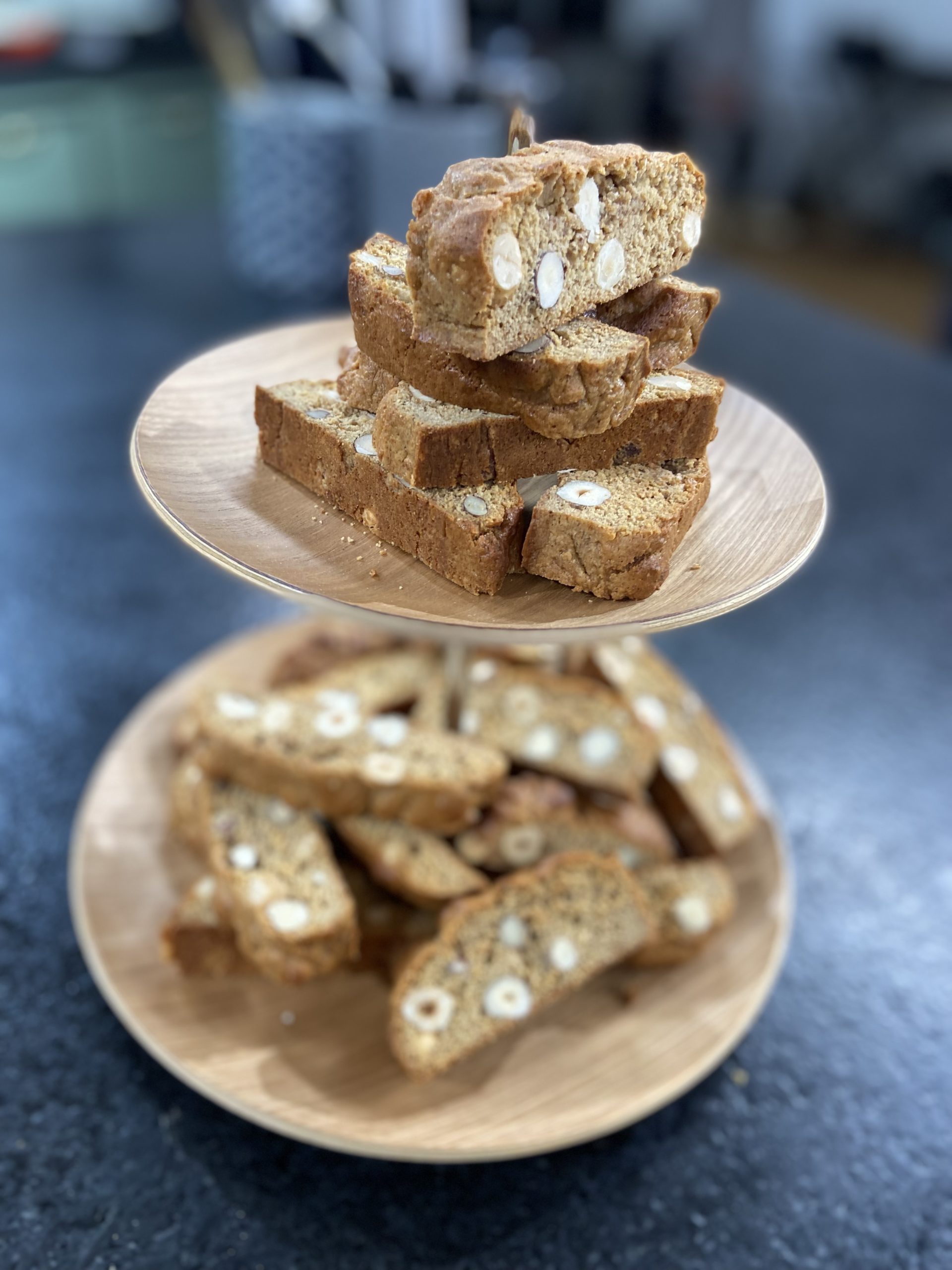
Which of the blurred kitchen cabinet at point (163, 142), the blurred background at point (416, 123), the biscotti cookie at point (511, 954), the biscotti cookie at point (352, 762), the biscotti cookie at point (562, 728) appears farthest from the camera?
the blurred kitchen cabinet at point (163, 142)

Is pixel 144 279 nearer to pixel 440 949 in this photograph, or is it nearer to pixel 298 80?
pixel 298 80

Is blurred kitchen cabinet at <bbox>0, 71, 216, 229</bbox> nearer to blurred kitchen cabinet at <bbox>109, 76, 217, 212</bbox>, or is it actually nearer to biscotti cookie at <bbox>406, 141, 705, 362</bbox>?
blurred kitchen cabinet at <bbox>109, 76, 217, 212</bbox>

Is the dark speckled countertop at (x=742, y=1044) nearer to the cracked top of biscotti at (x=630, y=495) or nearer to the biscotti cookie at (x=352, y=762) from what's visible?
the biscotti cookie at (x=352, y=762)

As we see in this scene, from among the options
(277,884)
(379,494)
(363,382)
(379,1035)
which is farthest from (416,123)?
(379,1035)

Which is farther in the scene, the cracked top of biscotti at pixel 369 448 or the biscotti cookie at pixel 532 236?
the cracked top of biscotti at pixel 369 448

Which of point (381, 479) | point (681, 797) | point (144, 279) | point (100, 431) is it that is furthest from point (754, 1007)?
point (144, 279)

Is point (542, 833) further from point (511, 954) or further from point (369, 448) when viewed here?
point (369, 448)

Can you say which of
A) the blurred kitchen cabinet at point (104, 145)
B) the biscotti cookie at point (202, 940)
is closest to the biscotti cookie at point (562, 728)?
the biscotti cookie at point (202, 940)
